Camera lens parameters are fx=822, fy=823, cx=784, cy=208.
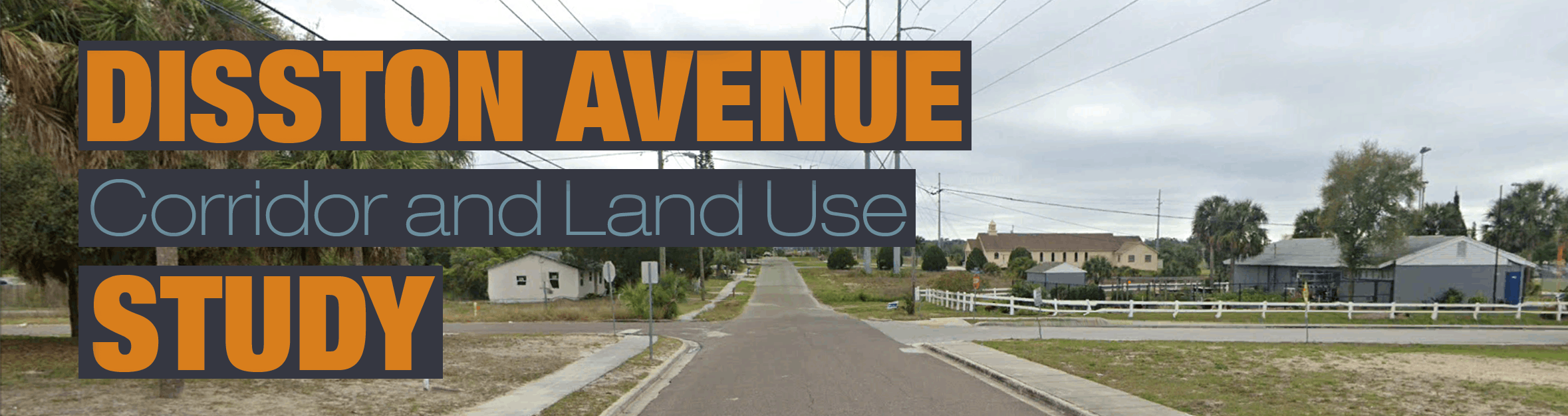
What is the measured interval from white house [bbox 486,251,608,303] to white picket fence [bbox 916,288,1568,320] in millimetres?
26435

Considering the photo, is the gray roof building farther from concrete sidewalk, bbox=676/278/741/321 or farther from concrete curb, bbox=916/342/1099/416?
concrete curb, bbox=916/342/1099/416

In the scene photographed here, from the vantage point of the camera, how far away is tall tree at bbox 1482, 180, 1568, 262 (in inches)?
3155

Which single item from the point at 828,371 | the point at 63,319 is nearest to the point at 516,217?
the point at 828,371

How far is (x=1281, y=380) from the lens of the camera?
50.4ft

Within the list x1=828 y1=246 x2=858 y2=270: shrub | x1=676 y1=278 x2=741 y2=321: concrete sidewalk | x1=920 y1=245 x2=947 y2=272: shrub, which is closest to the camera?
x1=676 y1=278 x2=741 y2=321: concrete sidewalk

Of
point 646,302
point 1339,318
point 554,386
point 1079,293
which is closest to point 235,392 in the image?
point 554,386

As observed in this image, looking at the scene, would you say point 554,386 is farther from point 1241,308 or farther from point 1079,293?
point 1241,308

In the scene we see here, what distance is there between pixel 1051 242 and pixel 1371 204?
76.0 m

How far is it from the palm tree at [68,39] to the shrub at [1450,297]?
4974 cm

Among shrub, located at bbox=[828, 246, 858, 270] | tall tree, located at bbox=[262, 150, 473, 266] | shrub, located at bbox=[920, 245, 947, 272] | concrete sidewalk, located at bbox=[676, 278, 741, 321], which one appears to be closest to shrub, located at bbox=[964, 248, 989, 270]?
shrub, located at bbox=[920, 245, 947, 272]

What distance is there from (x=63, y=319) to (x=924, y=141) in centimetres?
4424

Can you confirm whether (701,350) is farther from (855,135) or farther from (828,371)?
(855,135)

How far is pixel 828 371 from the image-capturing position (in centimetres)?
1706

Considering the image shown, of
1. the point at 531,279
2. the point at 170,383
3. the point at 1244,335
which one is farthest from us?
the point at 531,279
